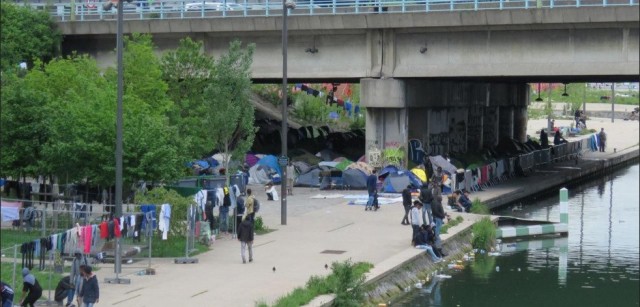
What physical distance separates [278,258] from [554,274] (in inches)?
268

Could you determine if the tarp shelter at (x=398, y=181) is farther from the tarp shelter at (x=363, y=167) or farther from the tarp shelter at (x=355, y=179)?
the tarp shelter at (x=363, y=167)

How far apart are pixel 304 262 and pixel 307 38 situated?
74.2ft

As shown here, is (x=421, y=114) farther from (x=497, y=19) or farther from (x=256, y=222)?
(x=256, y=222)

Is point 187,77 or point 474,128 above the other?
point 187,77

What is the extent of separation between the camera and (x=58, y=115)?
30.4 metres

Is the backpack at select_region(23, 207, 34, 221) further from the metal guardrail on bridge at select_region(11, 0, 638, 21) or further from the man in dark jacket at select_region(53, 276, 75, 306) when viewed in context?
the metal guardrail on bridge at select_region(11, 0, 638, 21)

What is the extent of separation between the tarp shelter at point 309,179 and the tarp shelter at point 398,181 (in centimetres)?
375

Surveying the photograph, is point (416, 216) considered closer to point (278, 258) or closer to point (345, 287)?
point (278, 258)

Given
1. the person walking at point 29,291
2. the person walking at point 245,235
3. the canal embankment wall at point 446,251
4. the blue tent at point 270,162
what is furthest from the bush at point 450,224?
the person walking at point 29,291

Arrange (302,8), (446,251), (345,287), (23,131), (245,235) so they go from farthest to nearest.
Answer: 1. (302,8)
2. (23,131)
3. (446,251)
4. (245,235)
5. (345,287)

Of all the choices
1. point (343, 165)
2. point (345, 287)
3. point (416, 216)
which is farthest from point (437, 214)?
point (343, 165)

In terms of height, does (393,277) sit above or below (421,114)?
below

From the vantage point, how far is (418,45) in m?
44.8

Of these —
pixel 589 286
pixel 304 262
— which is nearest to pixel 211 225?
pixel 304 262
